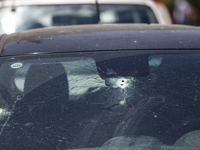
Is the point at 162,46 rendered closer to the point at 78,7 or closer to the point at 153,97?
the point at 153,97

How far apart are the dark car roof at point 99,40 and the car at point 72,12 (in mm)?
1944

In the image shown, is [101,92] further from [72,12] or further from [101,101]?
[72,12]

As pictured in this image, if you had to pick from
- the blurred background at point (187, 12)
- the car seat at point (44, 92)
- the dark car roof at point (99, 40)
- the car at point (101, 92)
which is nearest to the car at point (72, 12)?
the dark car roof at point (99, 40)

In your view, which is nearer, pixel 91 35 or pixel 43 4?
pixel 91 35

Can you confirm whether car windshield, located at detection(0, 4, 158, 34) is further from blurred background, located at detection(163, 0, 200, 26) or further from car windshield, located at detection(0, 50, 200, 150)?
blurred background, located at detection(163, 0, 200, 26)

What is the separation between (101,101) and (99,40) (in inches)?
16.5

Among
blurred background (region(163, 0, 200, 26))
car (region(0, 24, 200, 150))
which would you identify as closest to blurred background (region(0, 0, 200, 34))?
car (region(0, 24, 200, 150))

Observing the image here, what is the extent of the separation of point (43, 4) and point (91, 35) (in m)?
2.37

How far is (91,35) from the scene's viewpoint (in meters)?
2.34

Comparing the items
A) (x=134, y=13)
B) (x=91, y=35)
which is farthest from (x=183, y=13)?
(x=91, y=35)

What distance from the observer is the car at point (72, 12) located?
4414mm

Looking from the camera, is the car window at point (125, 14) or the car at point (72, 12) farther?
the car window at point (125, 14)

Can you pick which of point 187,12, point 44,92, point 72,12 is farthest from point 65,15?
point 187,12

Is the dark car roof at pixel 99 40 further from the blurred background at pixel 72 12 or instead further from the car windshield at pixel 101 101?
the blurred background at pixel 72 12
